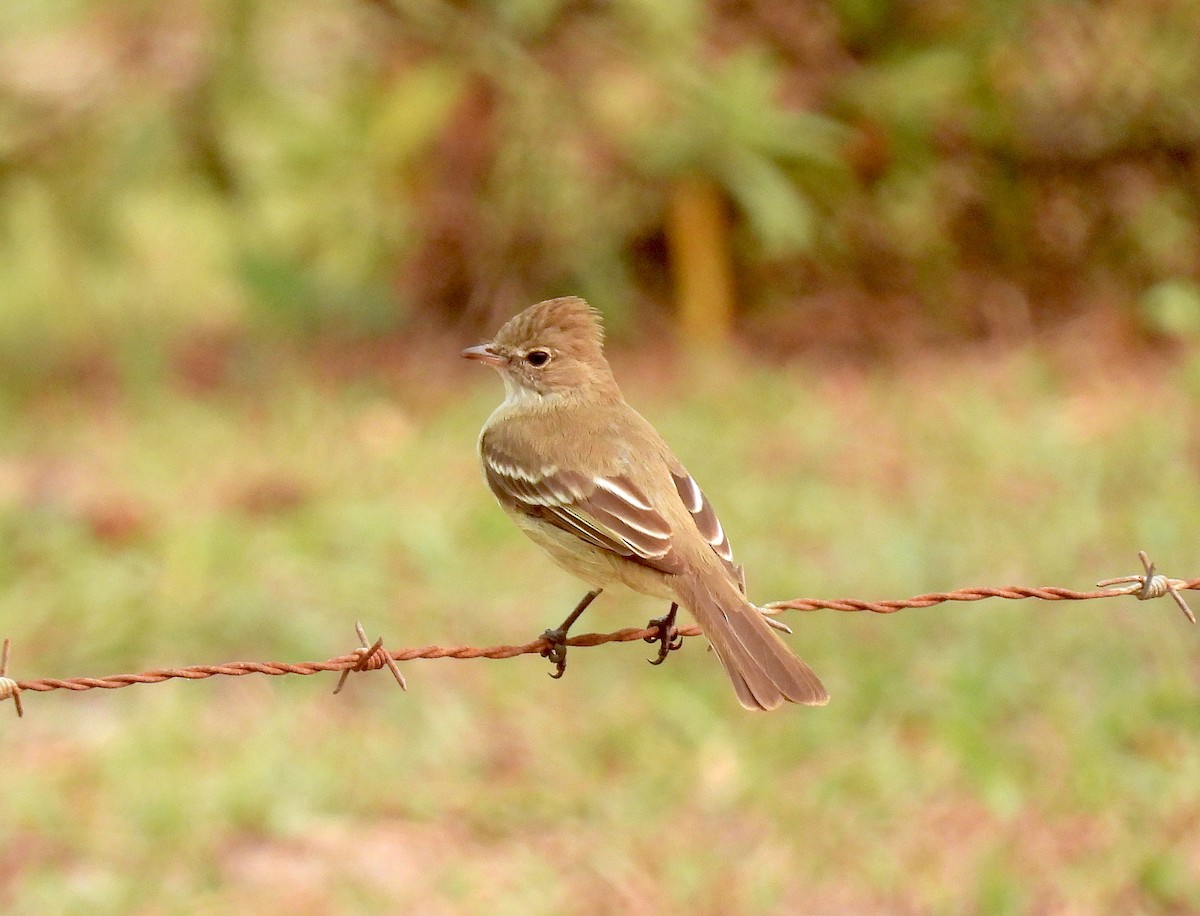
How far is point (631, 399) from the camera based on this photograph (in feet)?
30.6

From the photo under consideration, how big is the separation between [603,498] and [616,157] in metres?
6.11

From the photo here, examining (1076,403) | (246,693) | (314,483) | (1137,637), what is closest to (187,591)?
(246,693)

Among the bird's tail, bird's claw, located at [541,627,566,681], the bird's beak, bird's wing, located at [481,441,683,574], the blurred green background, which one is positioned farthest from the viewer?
the blurred green background

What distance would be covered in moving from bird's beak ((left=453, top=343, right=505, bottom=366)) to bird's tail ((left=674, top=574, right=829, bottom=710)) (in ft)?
3.62

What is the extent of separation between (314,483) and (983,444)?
129 inches

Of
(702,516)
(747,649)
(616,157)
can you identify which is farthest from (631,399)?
(747,649)

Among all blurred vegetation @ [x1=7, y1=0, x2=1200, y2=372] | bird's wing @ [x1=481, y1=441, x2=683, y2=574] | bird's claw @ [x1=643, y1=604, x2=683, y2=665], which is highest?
blurred vegetation @ [x1=7, y1=0, x2=1200, y2=372]

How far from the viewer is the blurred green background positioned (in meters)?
5.50

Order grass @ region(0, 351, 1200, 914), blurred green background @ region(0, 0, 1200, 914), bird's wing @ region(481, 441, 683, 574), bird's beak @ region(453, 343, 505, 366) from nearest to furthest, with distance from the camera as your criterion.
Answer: bird's wing @ region(481, 441, 683, 574) → bird's beak @ region(453, 343, 505, 366) → grass @ region(0, 351, 1200, 914) → blurred green background @ region(0, 0, 1200, 914)

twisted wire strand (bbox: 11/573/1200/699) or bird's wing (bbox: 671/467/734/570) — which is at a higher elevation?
bird's wing (bbox: 671/467/734/570)

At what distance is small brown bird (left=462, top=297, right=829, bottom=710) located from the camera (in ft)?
12.6

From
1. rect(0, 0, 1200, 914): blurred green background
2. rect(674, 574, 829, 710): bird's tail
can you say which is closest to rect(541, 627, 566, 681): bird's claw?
rect(674, 574, 829, 710): bird's tail

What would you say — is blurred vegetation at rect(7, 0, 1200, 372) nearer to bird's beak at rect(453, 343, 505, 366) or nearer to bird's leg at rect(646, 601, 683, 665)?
bird's beak at rect(453, 343, 505, 366)

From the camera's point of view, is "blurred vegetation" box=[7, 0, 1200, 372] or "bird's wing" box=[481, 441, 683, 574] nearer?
"bird's wing" box=[481, 441, 683, 574]
